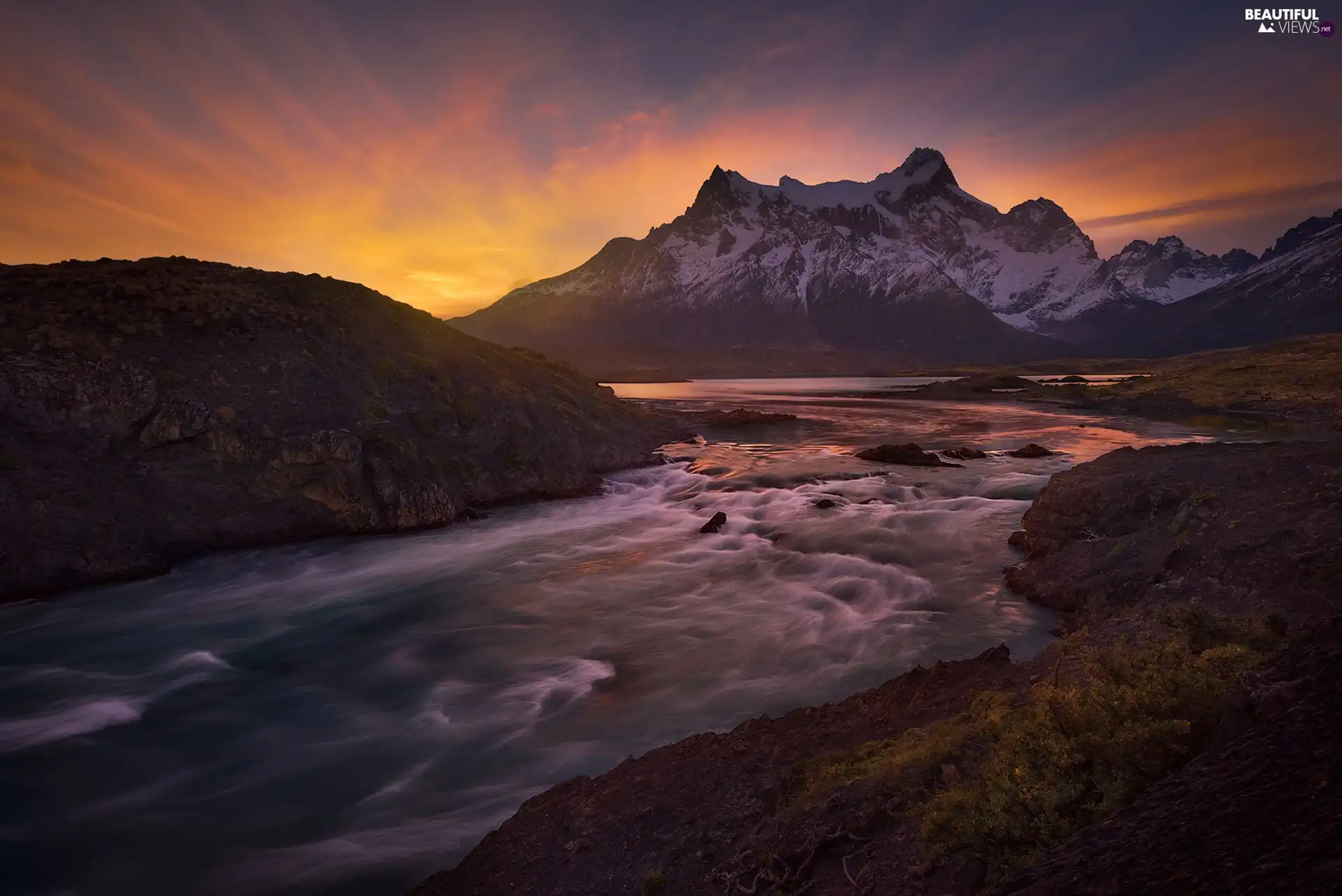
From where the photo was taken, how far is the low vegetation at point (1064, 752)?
13.5 feet

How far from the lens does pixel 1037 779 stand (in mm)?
4410

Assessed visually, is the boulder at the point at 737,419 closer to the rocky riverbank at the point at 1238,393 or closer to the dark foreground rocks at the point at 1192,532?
the dark foreground rocks at the point at 1192,532

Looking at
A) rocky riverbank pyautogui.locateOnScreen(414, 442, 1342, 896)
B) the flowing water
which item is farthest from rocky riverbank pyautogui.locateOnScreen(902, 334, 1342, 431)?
rocky riverbank pyautogui.locateOnScreen(414, 442, 1342, 896)

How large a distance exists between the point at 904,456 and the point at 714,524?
14461 millimetres

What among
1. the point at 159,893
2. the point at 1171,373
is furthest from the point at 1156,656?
the point at 1171,373

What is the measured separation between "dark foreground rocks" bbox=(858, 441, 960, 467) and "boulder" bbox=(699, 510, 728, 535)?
1318 centimetres

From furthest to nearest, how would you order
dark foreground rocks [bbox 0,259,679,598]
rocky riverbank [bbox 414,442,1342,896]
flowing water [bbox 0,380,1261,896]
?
dark foreground rocks [bbox 0,259,679,598], flowing water [bbox 0,380,1261,896], rocky riverbank [bbox 414,442,1342,896]

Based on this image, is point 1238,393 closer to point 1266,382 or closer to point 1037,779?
point 1266,382

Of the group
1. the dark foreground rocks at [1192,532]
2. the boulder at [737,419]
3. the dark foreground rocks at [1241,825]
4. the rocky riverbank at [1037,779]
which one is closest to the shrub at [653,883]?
the rocky riverbank at [1037,779]

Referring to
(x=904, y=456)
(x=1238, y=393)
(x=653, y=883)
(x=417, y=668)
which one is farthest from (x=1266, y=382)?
(x=653, y=883)

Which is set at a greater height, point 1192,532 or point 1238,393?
point 1192,532

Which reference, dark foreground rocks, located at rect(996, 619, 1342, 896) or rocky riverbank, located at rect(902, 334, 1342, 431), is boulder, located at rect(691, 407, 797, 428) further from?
dark foreground rocks, located at rect(996, 619, 1342, 896)

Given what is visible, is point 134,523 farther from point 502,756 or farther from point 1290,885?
point 1290,885

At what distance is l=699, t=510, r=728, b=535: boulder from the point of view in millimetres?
21875
